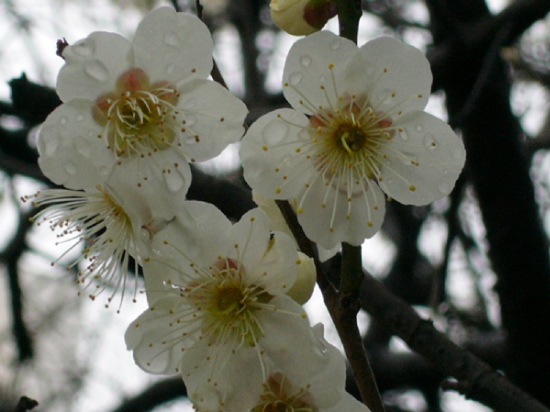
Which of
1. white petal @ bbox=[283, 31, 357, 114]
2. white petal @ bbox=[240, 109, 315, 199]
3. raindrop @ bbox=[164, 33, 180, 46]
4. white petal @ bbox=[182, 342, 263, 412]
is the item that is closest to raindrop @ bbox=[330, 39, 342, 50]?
white petal @ bbox=[283, 31, 357, 114]

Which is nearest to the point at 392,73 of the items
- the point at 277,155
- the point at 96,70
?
the point at 277,155

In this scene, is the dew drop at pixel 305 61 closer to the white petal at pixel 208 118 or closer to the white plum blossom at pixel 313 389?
the white petal at pixel 208 118

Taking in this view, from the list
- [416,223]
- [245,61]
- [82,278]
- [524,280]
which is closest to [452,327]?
[416,223]

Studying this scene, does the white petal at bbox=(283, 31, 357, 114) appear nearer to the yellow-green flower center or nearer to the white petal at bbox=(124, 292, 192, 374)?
the yellow-green flower center

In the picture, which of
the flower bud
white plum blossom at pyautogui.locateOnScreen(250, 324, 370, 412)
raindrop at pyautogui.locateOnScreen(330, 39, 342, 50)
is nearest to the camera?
white plum blossom at pyautogui.locateOnScreen(250, 324, 370, 412)

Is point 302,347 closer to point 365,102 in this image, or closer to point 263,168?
point 263,168

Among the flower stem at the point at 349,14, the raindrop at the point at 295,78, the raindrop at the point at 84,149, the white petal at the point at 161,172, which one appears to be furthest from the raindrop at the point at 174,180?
the flower stem at the point at 349,14
